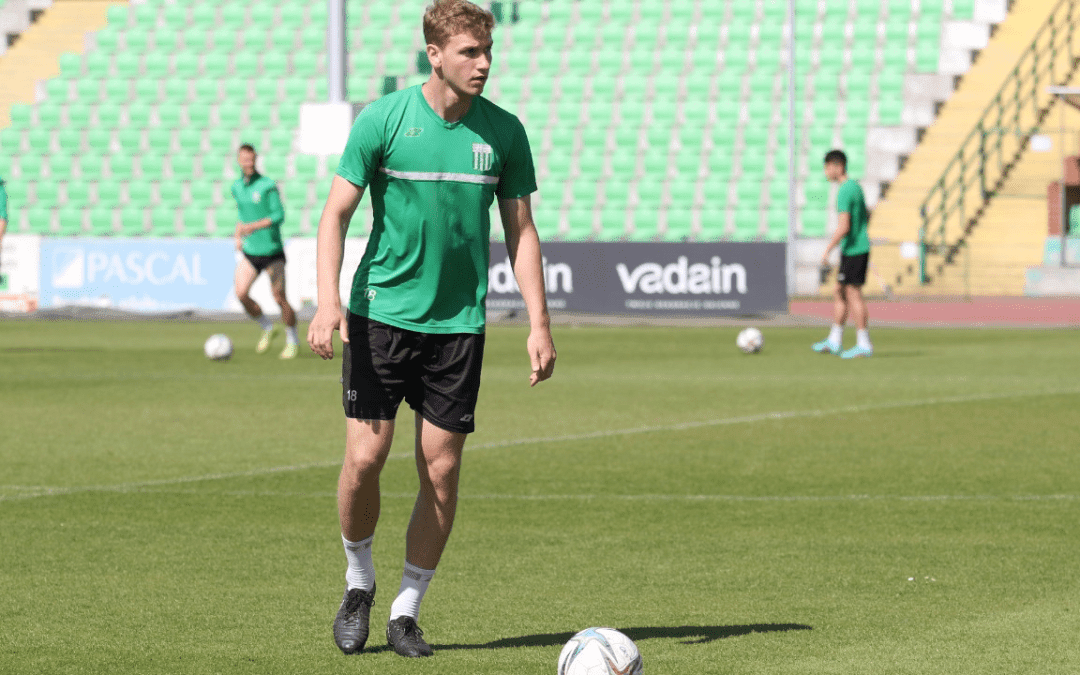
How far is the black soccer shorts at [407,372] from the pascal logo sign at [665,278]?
69.7ft

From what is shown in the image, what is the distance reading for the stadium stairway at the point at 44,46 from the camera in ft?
124

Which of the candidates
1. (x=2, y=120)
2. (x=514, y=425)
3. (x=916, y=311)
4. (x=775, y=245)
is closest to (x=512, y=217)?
(x=514, y=425)

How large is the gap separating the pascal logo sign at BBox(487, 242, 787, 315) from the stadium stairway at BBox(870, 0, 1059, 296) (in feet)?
20.4

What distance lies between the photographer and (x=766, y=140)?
3509 cm

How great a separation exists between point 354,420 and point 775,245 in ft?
72.1

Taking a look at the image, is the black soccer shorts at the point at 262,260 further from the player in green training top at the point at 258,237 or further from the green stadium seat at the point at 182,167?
the green stadium seat at the point at 182,167

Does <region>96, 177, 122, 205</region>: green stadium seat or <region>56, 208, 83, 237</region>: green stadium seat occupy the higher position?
<region>96, 177, 122, 205</region>: green stadium seat

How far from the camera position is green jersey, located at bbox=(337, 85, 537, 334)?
5.43 m

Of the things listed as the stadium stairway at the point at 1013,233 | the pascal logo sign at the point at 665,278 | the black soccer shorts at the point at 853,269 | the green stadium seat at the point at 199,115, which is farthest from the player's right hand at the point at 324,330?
the green stadium seat at the point at 199,115

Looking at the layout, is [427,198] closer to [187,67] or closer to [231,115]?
[231,115]

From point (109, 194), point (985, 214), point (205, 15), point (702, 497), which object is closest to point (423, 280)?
point (702, 497)

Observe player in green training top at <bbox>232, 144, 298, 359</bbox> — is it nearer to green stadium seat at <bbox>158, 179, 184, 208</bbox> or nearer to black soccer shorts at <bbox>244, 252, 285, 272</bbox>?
black soccer shorts at <bbox>244, 252, 285, 272</bbox>

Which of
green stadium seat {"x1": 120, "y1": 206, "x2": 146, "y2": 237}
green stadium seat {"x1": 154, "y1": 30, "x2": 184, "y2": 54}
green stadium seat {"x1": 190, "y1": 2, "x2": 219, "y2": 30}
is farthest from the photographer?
green stadium seat {"x1": 190, "y1": 2, "x2": 219, "y2": 30}

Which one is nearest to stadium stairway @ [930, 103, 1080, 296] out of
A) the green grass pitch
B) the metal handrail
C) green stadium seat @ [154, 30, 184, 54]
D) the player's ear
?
the metal handrail
